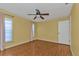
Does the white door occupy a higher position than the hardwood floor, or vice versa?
the white door

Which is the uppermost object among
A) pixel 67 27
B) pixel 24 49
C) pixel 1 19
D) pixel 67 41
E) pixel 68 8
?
pixel 68 8

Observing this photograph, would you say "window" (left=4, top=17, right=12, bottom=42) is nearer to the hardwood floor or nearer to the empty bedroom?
the empty bedroom

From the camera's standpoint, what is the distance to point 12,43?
2.37 m

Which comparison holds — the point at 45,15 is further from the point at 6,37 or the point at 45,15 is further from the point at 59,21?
the point at 6,37

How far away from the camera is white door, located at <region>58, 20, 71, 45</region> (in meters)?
2.24

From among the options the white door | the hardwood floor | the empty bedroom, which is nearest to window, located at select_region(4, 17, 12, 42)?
the empty bedroom

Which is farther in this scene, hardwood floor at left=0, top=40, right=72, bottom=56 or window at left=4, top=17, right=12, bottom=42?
hardwood floor at left=0, top=40, right=72, bottom=56

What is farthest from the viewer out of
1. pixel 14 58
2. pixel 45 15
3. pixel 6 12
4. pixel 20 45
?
pixel 20 45

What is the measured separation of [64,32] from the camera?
90.5 inches

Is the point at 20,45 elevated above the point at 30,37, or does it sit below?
below

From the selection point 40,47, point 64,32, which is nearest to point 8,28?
point 40,47

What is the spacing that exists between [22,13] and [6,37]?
21.7 inches

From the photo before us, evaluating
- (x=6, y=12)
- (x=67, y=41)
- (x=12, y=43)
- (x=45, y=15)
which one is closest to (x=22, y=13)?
(x=6, y=12)

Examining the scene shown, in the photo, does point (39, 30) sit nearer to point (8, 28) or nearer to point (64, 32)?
point (64, 32)
